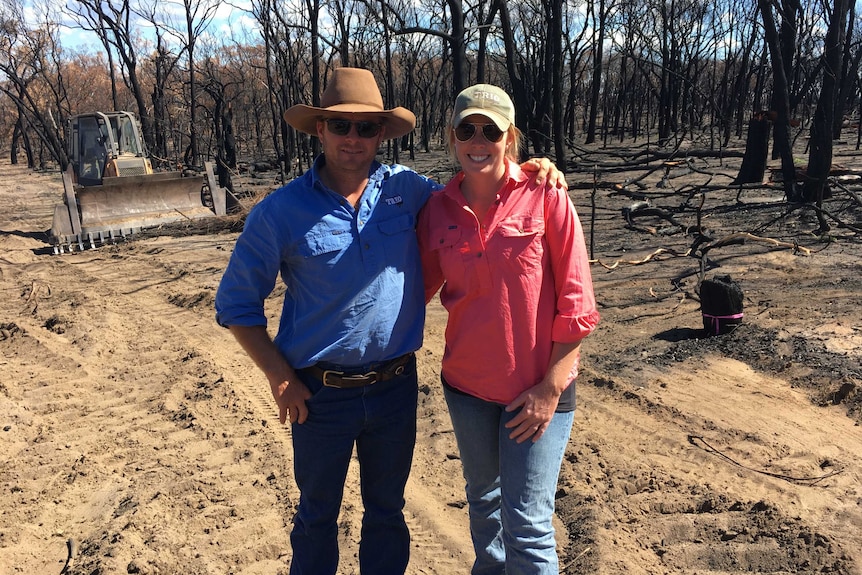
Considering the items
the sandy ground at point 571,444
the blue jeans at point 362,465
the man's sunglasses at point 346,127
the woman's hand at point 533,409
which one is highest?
the man's sunglasses at point 346,127

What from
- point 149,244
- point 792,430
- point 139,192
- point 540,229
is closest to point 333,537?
point 540,229

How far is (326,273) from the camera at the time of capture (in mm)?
1920

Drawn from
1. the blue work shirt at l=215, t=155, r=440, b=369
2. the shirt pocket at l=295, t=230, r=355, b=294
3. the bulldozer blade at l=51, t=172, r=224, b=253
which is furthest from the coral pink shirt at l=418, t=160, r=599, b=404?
the bulldozer blade at l=51, t=172, r=224, b=253

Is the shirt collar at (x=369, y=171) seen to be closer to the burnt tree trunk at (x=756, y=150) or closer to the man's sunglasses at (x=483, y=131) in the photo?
the man's sunglasses at (x=483, y=131)

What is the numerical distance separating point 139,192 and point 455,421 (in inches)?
438

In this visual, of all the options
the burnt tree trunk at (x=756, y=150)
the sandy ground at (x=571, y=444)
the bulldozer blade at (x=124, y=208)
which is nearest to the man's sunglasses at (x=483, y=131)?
the sandy ground at (x=571, y=444)

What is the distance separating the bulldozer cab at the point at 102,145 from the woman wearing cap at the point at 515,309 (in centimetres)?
1261

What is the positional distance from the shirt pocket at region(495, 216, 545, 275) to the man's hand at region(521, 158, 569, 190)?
14cm

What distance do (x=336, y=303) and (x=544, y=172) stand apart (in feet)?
2.47

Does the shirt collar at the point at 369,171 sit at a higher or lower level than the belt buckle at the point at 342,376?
higher

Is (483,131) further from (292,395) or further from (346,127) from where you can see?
(292,395)

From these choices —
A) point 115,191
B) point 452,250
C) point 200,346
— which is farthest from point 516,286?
point 115,191

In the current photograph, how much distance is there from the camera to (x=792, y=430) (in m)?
3.46

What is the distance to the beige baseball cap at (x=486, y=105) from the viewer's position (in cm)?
179
